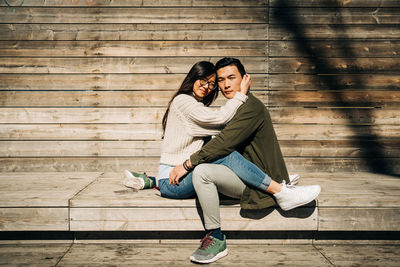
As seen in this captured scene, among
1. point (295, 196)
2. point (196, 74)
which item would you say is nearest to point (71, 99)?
point (196, 74)

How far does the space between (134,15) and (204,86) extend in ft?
5.37

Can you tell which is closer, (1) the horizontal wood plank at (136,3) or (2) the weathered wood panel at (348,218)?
(2) the weathered wood panel at (348,218)

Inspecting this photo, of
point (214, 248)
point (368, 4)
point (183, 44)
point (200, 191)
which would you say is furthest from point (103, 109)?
point (368, 4)

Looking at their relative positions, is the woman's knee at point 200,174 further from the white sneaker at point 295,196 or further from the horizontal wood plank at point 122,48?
the horizontal wood plank at point 122,48

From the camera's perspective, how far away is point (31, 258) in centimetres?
209

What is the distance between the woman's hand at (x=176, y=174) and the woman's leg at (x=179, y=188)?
32 millimetres

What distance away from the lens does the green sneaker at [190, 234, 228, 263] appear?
1995 millimetres

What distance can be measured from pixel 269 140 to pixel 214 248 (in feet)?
2.65

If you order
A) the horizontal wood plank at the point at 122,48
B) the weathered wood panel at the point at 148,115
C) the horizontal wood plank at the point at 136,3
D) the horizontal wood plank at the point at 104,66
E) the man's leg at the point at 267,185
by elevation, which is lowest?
the man's leg at the point at 267,185

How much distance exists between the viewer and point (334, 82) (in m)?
3.49

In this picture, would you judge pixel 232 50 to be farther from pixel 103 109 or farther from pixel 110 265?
pixel 110 265

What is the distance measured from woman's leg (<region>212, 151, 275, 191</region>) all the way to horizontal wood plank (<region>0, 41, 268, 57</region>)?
168 cm

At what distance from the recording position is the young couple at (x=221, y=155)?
2070 mm

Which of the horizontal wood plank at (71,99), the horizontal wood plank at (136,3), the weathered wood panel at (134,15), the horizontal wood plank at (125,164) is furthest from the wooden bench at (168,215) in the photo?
the horizontal wood plank at (136,3)
